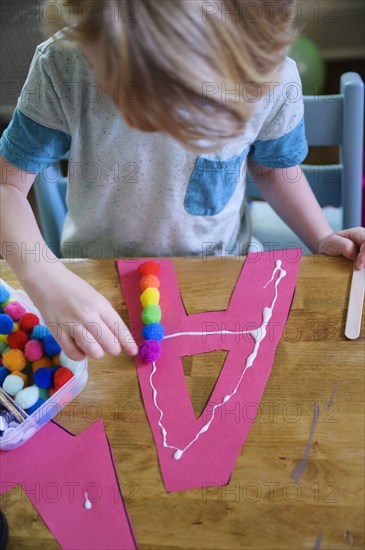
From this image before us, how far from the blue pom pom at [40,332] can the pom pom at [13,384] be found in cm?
6

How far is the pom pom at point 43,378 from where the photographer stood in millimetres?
575

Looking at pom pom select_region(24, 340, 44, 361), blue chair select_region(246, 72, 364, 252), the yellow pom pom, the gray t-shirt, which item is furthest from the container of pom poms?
blue chair select_region(246, 72, 364, 252)

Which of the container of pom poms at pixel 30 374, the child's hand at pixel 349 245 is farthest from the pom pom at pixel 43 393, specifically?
the child's hand at pixel 349 245

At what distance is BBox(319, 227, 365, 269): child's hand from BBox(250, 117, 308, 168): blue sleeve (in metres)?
0.15

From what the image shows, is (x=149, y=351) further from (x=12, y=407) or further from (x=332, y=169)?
(x=332, y=169)

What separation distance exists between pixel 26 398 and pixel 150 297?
7.7 inches

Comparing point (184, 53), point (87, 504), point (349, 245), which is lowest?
point (87, 504)

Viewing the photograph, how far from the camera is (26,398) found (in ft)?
1.82

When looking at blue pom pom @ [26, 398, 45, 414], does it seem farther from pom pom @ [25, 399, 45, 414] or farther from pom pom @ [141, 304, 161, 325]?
pom pom @ [141, 304, 161, 325]

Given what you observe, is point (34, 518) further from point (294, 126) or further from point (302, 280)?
point (294, 126)

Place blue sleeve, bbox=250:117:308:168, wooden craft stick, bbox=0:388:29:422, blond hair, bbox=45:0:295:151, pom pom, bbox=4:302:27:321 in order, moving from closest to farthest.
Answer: blond hair, bbox=45:0:295:151
wooden craft stick, bbox=0:388:29:422
pom pom, bbox=4:302:27:321
blue sleeve, bbox=250:117:308:168

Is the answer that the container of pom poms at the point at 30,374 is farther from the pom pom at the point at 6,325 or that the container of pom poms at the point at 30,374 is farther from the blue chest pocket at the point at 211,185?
the blue chest pocket at the point at 211,185

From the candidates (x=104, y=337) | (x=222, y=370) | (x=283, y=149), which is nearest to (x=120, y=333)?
(x=104, y=337)

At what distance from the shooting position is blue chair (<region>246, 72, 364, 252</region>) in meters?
0.82
